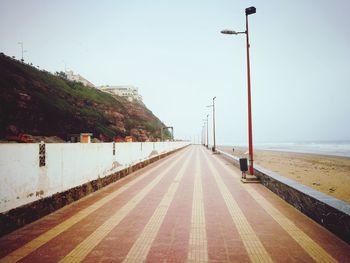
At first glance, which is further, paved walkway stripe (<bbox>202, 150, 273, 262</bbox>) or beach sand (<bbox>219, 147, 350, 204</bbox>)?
beach sand (<bbox>219, 147, 350, 204</bbox>)

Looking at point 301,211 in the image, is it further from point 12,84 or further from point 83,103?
point 83,103

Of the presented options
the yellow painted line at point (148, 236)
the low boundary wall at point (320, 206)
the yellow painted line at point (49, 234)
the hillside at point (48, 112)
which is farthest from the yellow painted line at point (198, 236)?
the hillside at point (48, 112)

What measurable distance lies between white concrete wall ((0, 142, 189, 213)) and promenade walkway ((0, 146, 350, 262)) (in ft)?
2.23

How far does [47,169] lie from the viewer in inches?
256

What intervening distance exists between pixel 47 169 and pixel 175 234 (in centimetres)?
390

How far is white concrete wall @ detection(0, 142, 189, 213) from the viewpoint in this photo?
5.11 meters

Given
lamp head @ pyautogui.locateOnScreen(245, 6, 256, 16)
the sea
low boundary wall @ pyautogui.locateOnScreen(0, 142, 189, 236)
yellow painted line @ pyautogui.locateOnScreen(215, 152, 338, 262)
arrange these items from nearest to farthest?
1. yellow painted line @ pyautogui.locateOnScreen(215, 152, 338, 262)
2. low boundary wall @ pyautogui.locateOnScreen(0, 142, 189, 236)
3. lamp head @ pyautogui.locateOnScreen(245, 6, 256, 16)
4. the sea

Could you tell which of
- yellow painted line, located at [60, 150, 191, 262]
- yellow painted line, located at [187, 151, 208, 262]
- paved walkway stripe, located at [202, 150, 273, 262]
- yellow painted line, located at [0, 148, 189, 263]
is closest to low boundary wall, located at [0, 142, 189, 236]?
yellow painted line, located at [0, 148, 189, 263]

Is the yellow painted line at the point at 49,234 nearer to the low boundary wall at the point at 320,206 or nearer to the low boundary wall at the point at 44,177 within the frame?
the low boundary wall at the point at 44,177

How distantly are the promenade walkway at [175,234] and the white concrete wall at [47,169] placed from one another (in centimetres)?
68

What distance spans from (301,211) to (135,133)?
76.9 metres

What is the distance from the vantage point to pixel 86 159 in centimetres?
880

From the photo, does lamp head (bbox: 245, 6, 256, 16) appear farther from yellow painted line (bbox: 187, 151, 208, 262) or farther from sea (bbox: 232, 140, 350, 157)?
sea (bbox: 232, 140, 350, 157)

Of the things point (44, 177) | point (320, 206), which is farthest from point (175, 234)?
point (44, 177)
